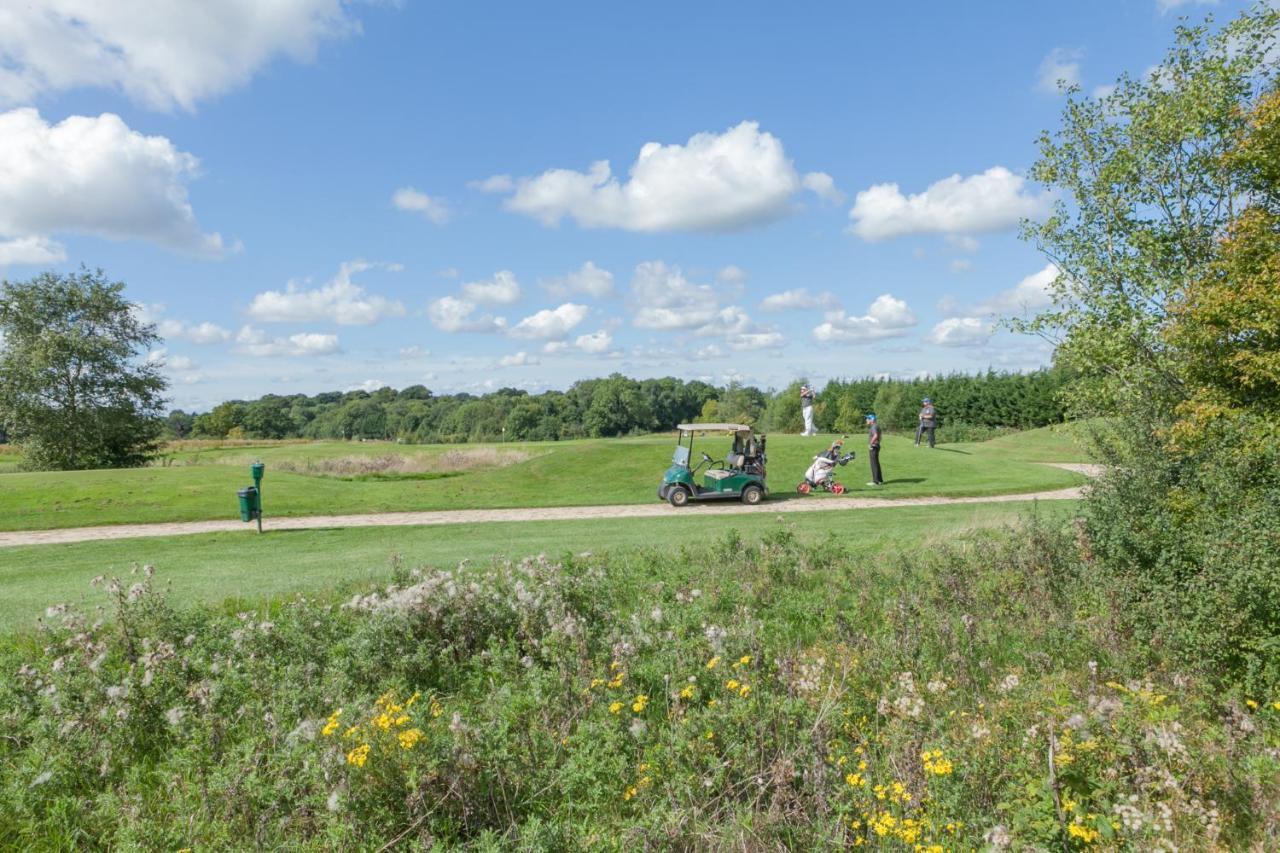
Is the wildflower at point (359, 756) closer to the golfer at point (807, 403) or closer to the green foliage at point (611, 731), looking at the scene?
the green foliage at point (611, 731)

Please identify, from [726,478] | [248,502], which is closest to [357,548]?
[248,502]

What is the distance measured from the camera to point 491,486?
23.5 m

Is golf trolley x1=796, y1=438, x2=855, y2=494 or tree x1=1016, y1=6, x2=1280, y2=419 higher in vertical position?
tree x1=1016, y1=6, x2=1280, y2=419

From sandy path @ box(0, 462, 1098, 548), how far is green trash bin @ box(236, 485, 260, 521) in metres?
0.61

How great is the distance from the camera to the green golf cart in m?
18.7

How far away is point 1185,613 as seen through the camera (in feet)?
18.5

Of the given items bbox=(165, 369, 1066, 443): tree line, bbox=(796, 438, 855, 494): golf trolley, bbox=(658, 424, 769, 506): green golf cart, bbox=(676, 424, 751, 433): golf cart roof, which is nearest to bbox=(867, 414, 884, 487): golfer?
bbox=(796, 438, 855, 494): golf trolley

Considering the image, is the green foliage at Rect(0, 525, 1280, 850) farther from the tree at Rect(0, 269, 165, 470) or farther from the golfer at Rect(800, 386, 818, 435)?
the tree at Rect(0, 269, 165, 470)

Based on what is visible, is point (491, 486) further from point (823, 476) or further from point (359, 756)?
point (359, 756)

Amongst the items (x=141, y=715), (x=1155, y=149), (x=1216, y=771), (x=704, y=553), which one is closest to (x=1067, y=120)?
(x=1155, y=149)

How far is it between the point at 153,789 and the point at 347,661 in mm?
1392

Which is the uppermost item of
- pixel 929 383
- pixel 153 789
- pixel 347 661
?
pixel 929 383

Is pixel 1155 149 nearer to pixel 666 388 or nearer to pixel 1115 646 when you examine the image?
pixel 1115 646

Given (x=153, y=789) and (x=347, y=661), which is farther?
(x=347, y=661)
